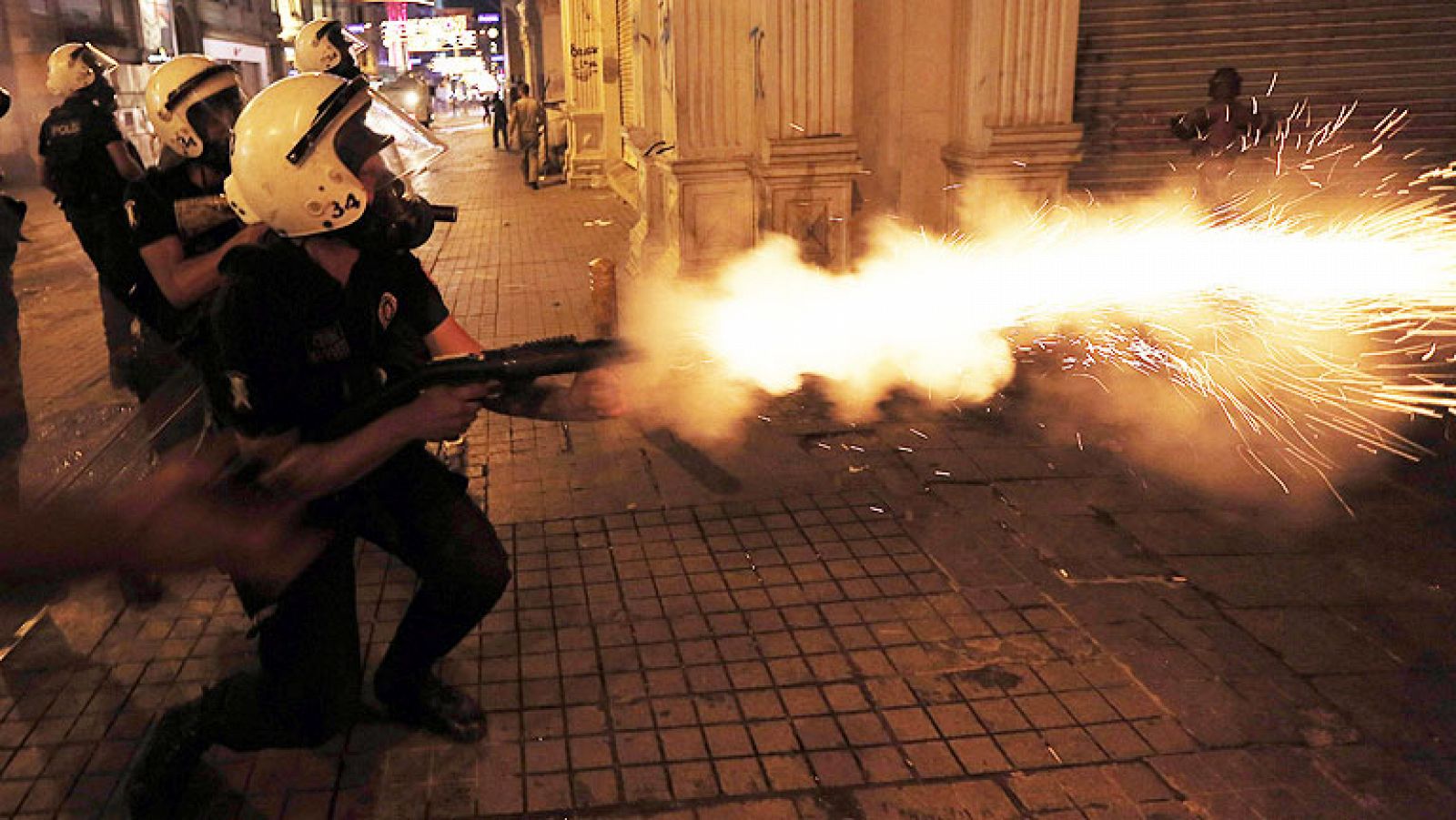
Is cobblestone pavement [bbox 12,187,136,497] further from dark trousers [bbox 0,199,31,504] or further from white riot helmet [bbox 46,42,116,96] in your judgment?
white riot helmet [bbox 46,42,116,96]

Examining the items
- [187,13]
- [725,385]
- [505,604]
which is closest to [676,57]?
[725,385]

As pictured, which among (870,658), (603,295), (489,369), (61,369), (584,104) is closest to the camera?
(489,369)

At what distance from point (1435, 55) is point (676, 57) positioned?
5911 mm

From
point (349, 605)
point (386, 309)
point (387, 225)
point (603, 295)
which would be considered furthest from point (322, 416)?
point (603, 295)

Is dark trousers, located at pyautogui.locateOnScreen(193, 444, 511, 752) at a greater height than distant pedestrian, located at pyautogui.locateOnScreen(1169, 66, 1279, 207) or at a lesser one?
lesser

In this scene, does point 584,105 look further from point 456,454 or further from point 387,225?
point 387,225

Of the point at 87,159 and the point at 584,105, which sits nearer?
the point at 87,159

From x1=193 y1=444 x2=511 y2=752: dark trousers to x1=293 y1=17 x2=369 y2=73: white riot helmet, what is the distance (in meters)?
4.66

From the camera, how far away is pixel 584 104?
21141 millimetres

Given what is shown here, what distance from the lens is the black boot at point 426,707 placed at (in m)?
3.48

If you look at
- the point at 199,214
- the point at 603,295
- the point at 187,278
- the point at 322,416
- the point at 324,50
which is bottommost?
the point at 603,295

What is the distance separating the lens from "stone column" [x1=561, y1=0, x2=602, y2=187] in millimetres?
20312

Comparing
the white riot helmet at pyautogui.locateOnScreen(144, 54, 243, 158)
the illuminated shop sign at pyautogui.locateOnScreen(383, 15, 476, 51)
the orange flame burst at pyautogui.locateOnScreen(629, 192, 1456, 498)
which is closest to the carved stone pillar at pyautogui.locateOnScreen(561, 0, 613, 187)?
the orange flame burst at pyautogui.locateOnScreen(629, 192, 1456, 498)

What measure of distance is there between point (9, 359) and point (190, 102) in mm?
2142
